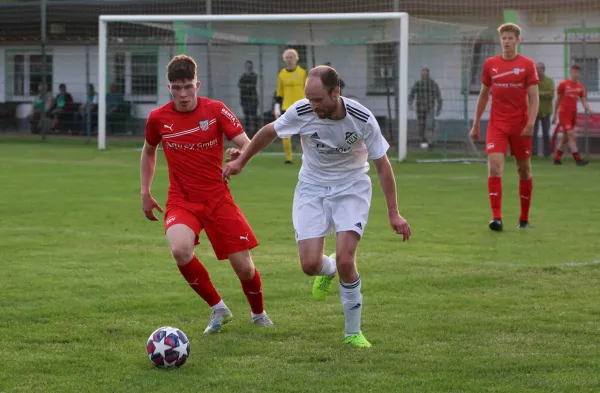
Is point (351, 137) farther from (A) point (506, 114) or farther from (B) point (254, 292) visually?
(A) point (506, 114)

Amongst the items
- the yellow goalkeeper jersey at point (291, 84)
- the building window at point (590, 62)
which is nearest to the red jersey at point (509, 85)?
the yellow goalkeeper jersey at point (291, 84)

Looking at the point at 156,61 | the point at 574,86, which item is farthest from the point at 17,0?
the point at 574,86

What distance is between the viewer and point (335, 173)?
6.44 metres

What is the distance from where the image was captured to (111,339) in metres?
6.26

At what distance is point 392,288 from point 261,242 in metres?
2.68

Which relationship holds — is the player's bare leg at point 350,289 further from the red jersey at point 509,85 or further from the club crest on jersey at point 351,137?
the red jersey at point 509,85

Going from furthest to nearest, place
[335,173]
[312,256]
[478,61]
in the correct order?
[478,61], [335,173], [312,256]

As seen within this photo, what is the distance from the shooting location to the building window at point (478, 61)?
79.1 feet

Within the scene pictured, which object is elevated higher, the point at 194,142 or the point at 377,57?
the point at 377,57

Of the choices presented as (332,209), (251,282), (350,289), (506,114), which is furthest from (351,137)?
(506,114)

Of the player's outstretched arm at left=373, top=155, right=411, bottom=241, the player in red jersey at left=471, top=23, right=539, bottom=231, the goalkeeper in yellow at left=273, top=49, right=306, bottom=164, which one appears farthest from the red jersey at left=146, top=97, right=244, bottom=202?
the goalkeeper in yellow at left=273, top=49, right=306, bottom=164

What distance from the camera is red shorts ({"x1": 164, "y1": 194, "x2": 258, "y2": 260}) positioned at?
21.5ft

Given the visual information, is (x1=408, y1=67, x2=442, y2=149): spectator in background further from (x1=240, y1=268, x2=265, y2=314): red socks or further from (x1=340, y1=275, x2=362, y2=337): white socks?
(x1=340, y1=275, x2=362, y2=337): white socks

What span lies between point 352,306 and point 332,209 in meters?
0.62
